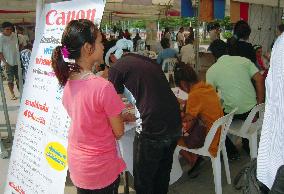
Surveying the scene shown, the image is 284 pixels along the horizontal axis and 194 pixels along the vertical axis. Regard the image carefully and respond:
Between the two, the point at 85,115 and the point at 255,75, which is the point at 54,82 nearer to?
the point at 85,115

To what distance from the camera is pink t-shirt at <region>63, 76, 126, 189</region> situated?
168 cm

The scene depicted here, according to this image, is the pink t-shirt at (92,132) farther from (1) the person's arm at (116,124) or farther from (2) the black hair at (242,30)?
(2) the black hair at (242,30)

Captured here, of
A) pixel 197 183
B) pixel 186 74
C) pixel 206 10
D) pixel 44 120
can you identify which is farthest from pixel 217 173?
pixel 206 10

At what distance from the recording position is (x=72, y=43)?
171 cm

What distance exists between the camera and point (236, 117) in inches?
148

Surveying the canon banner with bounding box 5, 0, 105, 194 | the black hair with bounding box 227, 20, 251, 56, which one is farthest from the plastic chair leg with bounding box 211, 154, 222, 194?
the black hair with bounding box 227, 20, 251, 56

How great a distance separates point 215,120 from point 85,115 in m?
1.65

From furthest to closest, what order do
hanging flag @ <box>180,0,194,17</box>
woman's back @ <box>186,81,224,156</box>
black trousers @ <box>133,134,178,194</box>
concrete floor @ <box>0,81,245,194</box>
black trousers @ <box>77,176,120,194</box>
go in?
hanging flag @ <box>180,0,194,17</box>, concrete floor @ <box>0,81,245,194</box>, woman's back @ <box>186,81,224,156</box>, black trousers @ <box>133,134,178,194</box>, black trousers @ <box>77,176,120,194</box>

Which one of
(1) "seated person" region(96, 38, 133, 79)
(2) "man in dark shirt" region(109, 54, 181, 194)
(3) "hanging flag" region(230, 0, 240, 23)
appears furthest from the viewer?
(3) "hanging flag" region(230, 0, 240, 23)

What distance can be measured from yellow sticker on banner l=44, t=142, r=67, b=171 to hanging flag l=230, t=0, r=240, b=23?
6.95m

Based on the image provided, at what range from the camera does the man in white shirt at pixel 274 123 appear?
1.13 metres

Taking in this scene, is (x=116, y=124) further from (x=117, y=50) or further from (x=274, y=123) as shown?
(x=117, y=50)

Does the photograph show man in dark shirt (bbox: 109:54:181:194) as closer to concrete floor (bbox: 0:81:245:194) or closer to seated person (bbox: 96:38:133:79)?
seated person (bbox: 96:38:133:79)

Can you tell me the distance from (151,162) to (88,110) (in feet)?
2.93
